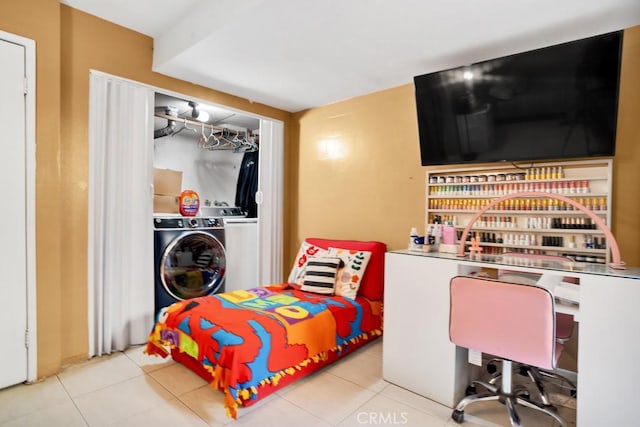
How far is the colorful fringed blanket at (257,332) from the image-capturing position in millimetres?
1807

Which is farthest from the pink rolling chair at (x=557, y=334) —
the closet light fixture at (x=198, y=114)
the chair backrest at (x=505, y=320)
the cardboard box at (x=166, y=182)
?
the closet light fixture at (x=198, y=114)

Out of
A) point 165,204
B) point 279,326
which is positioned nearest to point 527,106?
point 279,326

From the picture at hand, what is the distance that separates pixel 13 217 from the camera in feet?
6.59

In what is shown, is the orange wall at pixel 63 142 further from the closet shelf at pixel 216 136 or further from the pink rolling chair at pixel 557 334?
the pink rolling chair at pixel 557 334

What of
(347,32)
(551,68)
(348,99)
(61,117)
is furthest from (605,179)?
(61,117)

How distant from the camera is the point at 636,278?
4.63 ft

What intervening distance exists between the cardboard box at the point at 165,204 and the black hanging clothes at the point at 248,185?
1.00 m

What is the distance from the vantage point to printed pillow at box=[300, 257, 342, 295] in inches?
110

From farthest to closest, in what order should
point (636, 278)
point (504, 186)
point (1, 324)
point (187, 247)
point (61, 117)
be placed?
point (187, 247) < point (504, 186) < point (61, 117) < point (1, 324) < point (636, 278)

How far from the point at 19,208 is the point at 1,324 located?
0.72 m

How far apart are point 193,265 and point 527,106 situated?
3.17 m

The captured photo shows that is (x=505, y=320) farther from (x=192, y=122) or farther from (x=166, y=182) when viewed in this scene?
(x=192, y=122)

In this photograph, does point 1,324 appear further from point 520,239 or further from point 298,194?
point 520,239

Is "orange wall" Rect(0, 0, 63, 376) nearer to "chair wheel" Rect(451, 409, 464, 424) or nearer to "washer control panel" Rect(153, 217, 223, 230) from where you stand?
"washer control panel" Rect(153, 217, 223, 230)
